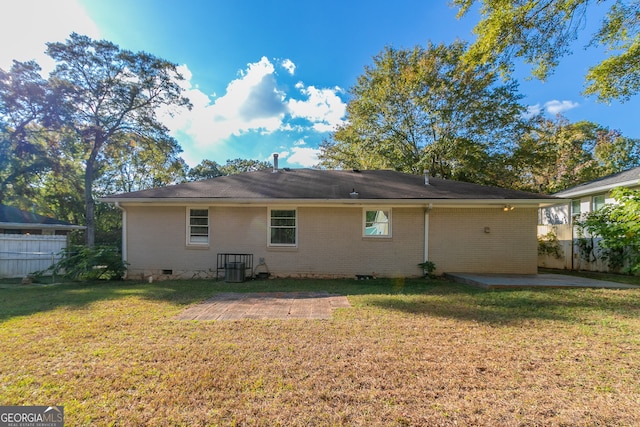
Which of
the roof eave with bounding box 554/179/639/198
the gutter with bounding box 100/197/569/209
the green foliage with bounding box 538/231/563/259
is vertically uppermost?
the roof eave with bounding box 554/179/639/198

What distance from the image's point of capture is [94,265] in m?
8.84

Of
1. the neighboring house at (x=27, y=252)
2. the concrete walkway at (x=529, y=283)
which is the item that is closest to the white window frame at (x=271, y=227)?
the concrete walkway at (x=529, y=283)

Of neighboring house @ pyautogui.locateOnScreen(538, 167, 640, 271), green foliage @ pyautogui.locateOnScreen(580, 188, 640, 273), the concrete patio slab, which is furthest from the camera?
neighboring house @ pyautogui.locateOnScreen(538, 167, 640, 271)

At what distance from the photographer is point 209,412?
7.23 ft

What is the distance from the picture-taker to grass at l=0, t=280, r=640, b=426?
2205 mm

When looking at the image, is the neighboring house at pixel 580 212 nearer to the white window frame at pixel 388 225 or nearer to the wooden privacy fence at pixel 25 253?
the white window frame at pixel 388 225

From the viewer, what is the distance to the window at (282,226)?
9086mm

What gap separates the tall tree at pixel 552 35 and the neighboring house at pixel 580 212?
10.9 ft

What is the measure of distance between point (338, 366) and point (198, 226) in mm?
7687

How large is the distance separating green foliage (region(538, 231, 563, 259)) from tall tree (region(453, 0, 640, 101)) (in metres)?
5.91

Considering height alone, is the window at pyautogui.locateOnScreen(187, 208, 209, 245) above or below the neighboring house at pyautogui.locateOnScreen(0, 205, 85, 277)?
above

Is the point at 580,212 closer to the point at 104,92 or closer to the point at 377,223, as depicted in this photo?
the point at 377,223

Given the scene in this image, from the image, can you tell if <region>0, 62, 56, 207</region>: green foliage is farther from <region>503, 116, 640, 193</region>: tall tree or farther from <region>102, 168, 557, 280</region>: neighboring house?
<region>503, 116, 640, 193</region>: tall tree

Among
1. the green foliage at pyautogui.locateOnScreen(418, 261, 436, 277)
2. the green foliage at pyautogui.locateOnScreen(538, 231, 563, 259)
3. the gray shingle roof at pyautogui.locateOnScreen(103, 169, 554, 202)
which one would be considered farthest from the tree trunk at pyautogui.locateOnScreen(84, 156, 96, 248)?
the green foliage at pyautogui.locateOnScreen(538, 231, 563, 259)
